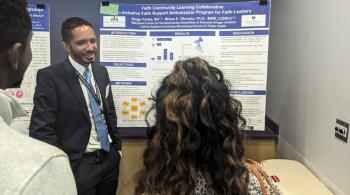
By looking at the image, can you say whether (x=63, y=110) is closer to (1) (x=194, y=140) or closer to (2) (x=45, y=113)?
(2) (x=45, y=113)

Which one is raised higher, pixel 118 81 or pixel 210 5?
pixel 210 5

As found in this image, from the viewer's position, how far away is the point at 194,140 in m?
1.04

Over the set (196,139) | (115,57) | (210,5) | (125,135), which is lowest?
Answer: (125,135)

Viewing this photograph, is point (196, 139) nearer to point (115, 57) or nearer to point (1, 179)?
point (1, 179)

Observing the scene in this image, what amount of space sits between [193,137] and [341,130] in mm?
1143

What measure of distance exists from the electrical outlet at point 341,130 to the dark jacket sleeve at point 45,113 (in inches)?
64.0

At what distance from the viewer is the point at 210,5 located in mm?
2490

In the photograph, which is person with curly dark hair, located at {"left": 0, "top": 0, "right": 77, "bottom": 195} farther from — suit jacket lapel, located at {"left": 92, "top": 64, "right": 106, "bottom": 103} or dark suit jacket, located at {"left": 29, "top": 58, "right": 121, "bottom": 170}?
suit jacket lapel, located at {"left": 92, "top": 64, "right": 106, "bottom": 103}

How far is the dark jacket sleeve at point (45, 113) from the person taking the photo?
204cm

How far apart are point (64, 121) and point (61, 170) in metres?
1.61

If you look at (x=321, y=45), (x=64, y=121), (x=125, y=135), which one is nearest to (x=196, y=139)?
(x=64, y=121)

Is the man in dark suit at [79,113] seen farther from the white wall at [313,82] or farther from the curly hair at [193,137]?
the white wall at [313,82]

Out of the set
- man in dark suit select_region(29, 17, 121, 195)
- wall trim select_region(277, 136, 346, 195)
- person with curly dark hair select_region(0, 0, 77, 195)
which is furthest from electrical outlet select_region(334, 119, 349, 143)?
person with curly dark hair select_region(0, 0, 77, 195)

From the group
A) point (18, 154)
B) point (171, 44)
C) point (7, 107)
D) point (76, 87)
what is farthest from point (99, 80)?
point (18, 154)
